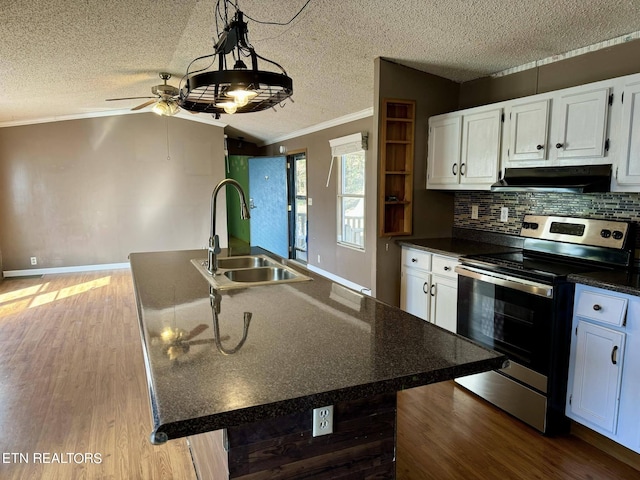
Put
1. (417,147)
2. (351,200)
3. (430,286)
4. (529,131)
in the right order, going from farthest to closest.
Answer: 1. (351,200)
2. (417,147)
3. (430,286)
4. (529,131)

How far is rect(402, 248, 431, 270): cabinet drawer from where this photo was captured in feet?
10.9

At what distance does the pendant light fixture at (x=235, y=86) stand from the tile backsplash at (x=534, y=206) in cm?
216

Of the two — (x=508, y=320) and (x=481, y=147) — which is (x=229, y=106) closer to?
(x=508, y=320)

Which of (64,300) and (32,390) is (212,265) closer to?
(32,390)

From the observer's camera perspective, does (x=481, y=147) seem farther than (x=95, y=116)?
No

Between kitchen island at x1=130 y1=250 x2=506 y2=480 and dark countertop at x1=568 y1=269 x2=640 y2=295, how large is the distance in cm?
116

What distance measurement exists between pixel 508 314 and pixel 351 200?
3.32 meters

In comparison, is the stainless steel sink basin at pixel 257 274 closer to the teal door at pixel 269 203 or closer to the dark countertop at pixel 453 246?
the dark countertop at pixel 453 246

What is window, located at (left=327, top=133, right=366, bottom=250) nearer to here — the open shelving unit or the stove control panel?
the open shelving unit

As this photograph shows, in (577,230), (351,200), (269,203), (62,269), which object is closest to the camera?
(577,230)

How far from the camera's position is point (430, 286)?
3.30 metres

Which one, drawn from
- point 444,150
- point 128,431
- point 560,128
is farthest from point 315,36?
point 128,431

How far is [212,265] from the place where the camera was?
2.30m

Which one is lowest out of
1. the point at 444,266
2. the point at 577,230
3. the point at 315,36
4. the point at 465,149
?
the point at 444,266
